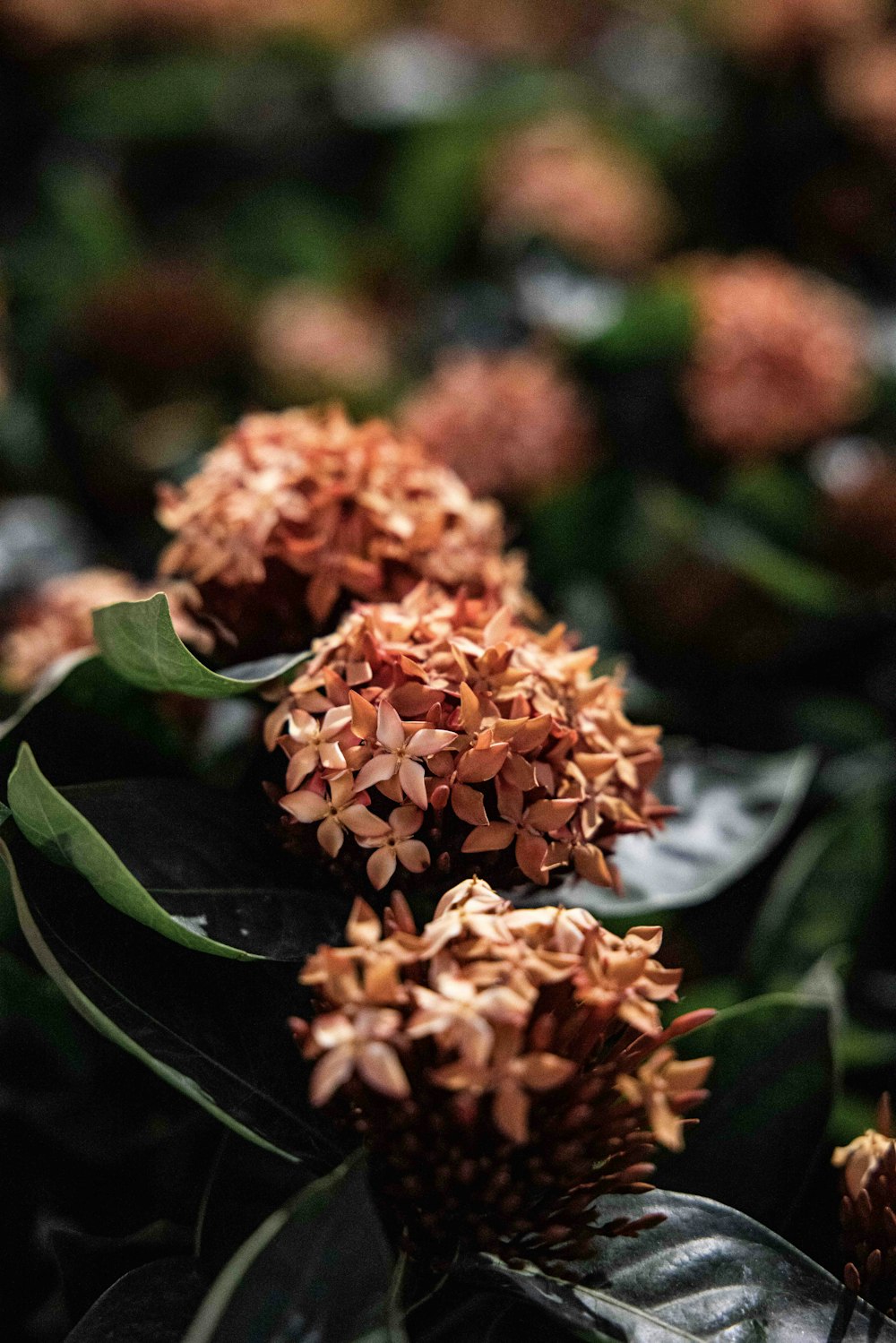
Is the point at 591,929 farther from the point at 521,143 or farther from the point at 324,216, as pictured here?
the point at 324,216

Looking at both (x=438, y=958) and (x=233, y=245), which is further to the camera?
(x=233, y=245)

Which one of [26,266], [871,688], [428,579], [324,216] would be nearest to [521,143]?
[324,216]

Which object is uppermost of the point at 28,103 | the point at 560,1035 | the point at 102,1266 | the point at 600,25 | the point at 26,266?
the point at 600,25

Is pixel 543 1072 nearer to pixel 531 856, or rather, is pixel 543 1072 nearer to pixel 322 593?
pixel 531 856

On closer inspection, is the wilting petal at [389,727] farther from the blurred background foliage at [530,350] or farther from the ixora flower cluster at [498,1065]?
the blurred background foliage at [530,350]

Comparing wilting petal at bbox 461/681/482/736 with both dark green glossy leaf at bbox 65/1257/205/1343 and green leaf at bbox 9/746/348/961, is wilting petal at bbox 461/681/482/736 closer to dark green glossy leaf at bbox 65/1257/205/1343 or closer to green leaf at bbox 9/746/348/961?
green leaf at bbox 9/746/348/961

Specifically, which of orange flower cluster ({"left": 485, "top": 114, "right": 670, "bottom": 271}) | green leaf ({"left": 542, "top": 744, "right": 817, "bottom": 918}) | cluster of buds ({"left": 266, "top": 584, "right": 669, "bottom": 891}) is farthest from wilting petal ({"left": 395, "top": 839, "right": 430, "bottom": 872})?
orange flower cluster ({"left": 485, "top": 114, "right": 670, "bottom": 271})
